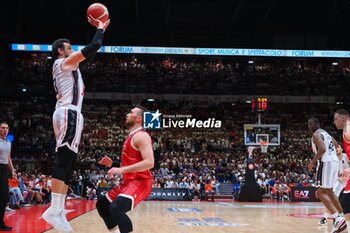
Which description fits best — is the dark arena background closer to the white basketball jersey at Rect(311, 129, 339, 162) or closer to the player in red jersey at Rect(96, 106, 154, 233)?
the white basketball jersey at Rect(311, 129, 339, 162)

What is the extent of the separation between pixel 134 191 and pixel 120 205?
210 mm

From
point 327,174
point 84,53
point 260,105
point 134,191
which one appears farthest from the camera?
point 260,105

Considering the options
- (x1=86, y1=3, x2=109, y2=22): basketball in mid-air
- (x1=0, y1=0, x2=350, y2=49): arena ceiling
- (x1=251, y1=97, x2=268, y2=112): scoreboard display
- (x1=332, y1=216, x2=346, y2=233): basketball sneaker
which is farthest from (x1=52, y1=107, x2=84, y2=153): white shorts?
(x1=0, y1=0, x2=350, y2=49): arena ceiling

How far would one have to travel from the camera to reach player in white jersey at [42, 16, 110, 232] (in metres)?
3.93

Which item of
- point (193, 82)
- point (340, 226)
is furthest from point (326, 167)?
point (193, 82)

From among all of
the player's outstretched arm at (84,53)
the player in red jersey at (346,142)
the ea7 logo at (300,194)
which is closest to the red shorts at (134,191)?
the player's outstretched arm at (84,53)

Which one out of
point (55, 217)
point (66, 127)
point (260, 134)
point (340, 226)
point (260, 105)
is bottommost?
point (340, 226)

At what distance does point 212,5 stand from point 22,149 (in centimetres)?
1381

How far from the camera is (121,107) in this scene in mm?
29938

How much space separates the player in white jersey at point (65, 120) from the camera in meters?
3.93

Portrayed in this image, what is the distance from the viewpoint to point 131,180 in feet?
13.8

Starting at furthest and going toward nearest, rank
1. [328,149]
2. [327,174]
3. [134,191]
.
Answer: [328,149]
[327,174]
[134,191]

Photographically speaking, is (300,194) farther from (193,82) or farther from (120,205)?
(120,205)

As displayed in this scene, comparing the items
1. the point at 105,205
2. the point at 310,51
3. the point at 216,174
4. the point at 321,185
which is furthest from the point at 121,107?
the point at 105,205
